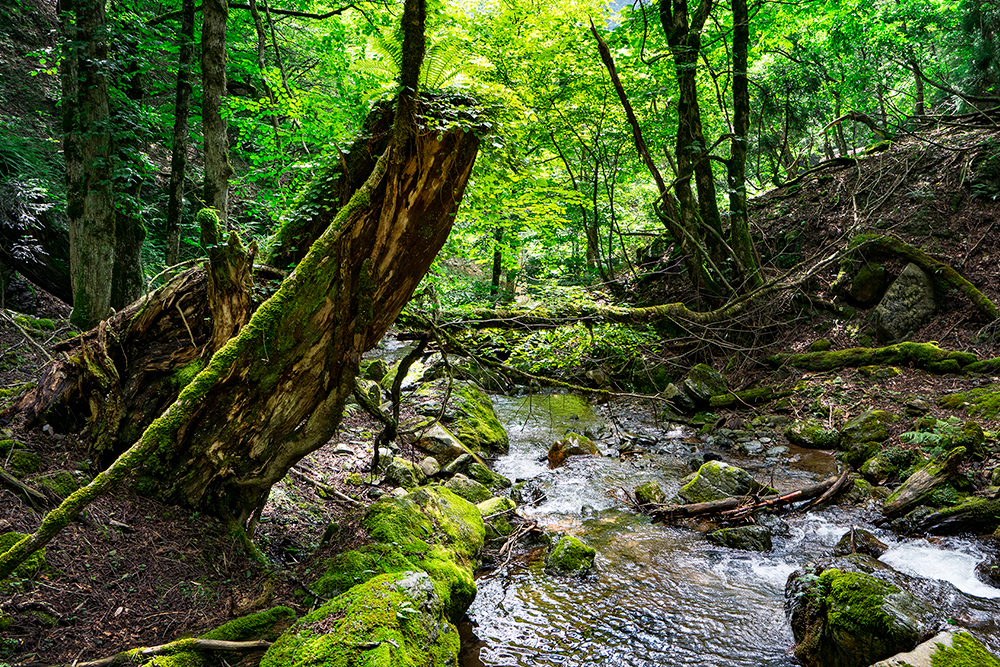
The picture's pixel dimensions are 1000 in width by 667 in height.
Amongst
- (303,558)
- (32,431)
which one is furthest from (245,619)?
(32,431)

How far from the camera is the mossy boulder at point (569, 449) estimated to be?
31.6 ft

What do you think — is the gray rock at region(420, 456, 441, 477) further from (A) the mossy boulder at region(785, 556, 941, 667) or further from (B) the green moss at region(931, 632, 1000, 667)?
(B) the green moss at region(931, 632, 1000, 667)

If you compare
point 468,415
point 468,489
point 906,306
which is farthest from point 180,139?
point 906,306

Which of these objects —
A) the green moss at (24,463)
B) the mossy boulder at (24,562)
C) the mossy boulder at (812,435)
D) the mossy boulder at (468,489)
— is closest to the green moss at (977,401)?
the mossy boulder at (812,435)

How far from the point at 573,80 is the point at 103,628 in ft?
46.0

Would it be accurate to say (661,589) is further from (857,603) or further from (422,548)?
(422,548)

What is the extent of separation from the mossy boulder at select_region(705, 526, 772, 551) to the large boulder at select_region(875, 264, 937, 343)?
7002mm

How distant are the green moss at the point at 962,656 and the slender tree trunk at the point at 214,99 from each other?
24.9 ft

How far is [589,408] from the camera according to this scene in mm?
13727

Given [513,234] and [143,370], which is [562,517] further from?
[513,234]

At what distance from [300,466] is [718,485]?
584 cm

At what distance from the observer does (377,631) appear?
344cm

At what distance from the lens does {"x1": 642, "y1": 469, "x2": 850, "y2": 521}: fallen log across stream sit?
6.87 metres

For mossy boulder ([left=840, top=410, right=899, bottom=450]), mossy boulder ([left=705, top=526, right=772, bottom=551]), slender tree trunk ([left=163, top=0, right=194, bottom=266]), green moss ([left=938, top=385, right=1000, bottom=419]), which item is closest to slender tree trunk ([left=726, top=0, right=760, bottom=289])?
mossy boulder ([left=840, top=410, right=899, bottom=450])
